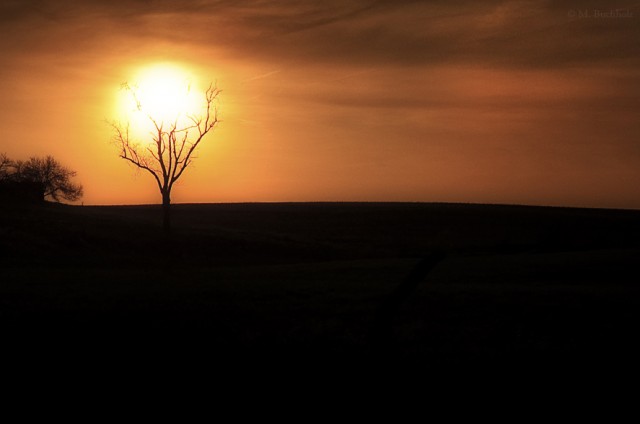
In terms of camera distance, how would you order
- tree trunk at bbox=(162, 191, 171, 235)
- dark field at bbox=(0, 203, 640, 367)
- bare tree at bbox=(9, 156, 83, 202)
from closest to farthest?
dark field at bbox=(0, 203, 640, 367) → tree trunk at bbox=(162, 191, 171, 235) → bare tree at bbox=(9, 156, 83, 202)

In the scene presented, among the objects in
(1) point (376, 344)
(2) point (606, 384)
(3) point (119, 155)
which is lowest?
(2) point (606, 384)

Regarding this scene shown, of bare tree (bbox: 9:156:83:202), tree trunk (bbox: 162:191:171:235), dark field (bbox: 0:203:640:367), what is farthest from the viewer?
bare tree (bbox: 9:156:83:202)

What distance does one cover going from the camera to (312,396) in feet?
38.6

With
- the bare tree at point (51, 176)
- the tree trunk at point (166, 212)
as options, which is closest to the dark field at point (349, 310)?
the tree trunk at point (166, 212)

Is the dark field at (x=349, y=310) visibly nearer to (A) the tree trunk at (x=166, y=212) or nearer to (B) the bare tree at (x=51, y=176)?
(A) the tree trunk at (x=166, y=212)

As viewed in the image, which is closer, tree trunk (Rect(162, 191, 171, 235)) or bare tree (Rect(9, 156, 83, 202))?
tree trunk (Rect(162, 191, 171, 235))

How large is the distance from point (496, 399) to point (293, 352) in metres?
4.39

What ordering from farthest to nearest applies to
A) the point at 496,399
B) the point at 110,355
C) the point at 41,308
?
the point at 41,308 < the point at 110,355 < the point at 496,399

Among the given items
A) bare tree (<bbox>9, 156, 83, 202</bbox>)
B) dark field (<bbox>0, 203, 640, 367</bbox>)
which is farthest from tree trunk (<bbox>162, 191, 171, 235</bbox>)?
bare tree (<bbox>9, 156, 83, 202</bbox>)

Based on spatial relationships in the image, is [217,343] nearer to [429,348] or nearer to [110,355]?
[110,355]

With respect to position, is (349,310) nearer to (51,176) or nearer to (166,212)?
(166,212)

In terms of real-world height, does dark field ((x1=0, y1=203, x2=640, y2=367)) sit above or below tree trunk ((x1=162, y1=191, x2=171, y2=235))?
below

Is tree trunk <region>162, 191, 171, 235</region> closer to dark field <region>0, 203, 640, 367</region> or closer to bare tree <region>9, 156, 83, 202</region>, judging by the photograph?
dark field <region>0, 203, 640, 367</region>

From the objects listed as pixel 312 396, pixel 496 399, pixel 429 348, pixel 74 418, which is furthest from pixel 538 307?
pixel 74 418
